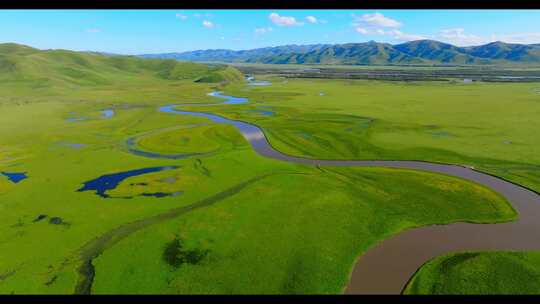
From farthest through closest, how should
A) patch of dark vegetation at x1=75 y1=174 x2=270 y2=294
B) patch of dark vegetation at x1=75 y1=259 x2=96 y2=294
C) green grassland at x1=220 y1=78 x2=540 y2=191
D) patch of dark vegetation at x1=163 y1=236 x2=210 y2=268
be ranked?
green grassland at x1=220 y1=78 x2=540 y2=191
patch of dark vegetation at x1=163 y1=236 x2=210 y2=268
patch of dark vegetation at x1=75 y1=174 x2=270 y2=294
patch of dark vegetation at x1=75 y1=259 x2=96 y2=294

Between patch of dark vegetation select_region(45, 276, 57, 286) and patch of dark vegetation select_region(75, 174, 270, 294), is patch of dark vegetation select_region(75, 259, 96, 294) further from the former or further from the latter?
patch of dark vegetation select_region(45, 276, 57, 286)

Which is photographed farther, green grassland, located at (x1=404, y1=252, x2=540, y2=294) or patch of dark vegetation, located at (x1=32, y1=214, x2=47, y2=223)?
patch of dark vegetation, located at (x1=32, y1=214, x2=47, y2=223)

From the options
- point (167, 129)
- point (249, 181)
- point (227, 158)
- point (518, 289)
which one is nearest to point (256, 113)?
point (167, 129)

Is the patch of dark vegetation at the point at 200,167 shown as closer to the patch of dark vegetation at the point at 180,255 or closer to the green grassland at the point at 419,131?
the green grassland at the point at 419,131

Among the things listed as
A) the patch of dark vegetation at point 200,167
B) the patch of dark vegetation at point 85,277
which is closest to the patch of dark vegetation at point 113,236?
the patch of dark vegetation at point 85,277

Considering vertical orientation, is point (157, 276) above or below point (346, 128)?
below

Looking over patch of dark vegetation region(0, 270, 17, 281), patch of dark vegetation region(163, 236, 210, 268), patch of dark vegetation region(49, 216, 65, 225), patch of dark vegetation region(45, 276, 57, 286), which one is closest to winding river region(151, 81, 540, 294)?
patch of dark vegetation region(163, 236, 210, 268)

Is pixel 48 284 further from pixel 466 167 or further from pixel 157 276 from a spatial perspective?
pixel 466 167
